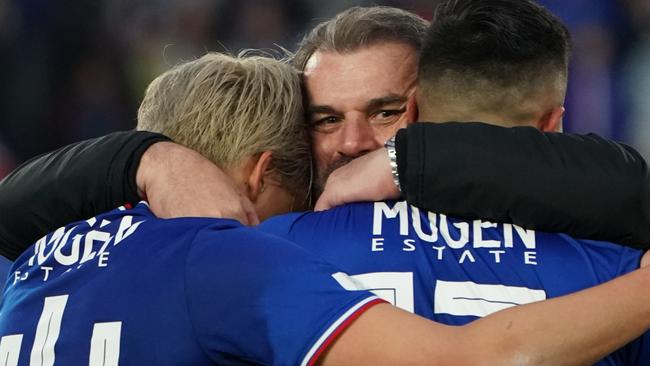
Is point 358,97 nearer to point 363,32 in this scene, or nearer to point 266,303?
point 363,32

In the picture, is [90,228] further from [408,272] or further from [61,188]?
[408,272]

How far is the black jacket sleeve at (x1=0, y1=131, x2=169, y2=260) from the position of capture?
2.33 m

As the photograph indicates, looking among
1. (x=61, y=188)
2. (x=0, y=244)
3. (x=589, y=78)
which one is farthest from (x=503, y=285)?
(x=589, y=78)

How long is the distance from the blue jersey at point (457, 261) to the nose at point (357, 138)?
2.90 feet

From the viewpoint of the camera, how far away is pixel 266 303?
1.82 meters

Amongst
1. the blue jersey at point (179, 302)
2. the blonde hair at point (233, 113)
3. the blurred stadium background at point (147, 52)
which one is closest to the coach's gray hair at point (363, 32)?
the blonde hair at point (233, 113)

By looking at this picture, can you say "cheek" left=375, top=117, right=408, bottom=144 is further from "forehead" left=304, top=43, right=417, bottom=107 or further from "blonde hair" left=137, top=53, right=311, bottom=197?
"blonde hair" left=137, top=53, right=311, bottom=197

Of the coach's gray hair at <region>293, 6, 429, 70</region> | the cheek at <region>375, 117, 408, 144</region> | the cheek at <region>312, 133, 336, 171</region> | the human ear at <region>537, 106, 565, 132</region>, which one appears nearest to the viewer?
the human ear at <region>537, 106, 565, 132</region>

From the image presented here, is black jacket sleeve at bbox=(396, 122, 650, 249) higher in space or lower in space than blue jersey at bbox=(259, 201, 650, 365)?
higher

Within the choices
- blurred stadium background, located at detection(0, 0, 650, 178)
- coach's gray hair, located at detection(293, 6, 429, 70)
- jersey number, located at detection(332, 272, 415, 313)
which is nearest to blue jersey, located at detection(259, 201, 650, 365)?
jersey number, located at detection(332, 272, 415, 313)

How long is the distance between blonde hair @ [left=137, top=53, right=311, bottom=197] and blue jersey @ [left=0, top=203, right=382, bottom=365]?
1.30ft

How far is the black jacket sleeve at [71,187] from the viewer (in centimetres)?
233

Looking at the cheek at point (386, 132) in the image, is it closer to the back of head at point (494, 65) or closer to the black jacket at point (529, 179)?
the back of head at point (494, 65)

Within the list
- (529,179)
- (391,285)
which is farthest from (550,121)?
(391,285)
